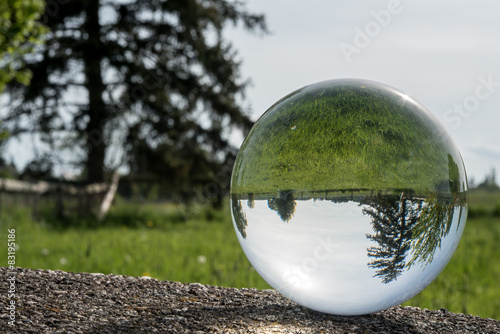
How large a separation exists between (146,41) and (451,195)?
10.7 m

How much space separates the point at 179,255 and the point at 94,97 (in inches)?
269

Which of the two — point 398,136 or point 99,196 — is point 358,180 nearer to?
point 398,136

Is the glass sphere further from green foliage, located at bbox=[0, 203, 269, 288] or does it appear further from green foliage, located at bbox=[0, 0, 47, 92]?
green foliage, located at bbox=[0, 0, 47, 92]

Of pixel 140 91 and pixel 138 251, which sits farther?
pixel 140 91

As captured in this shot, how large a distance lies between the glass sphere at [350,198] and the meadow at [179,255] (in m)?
1.25

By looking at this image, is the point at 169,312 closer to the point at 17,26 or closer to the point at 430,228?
the point at 430,228

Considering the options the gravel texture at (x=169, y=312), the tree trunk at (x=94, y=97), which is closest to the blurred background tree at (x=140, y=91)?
the tree trunk at (x=94, y=97)

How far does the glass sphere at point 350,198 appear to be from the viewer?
98.3 inches

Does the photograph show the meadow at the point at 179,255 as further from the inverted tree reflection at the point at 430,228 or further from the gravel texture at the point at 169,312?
the inverted tree reflection at the point at 430,228

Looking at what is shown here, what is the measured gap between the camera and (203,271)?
5285 mm

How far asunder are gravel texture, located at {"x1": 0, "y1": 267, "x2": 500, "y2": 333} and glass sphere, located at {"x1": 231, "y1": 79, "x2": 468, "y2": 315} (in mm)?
165

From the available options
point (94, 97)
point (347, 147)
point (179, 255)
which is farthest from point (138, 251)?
point (94, 97)

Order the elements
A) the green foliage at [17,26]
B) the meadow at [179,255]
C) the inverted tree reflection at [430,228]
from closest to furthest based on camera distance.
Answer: the inverted tree reflection at [430,228], the meadow at [179,255], the green foliage at [17,26]

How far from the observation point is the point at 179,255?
21.3 feet
